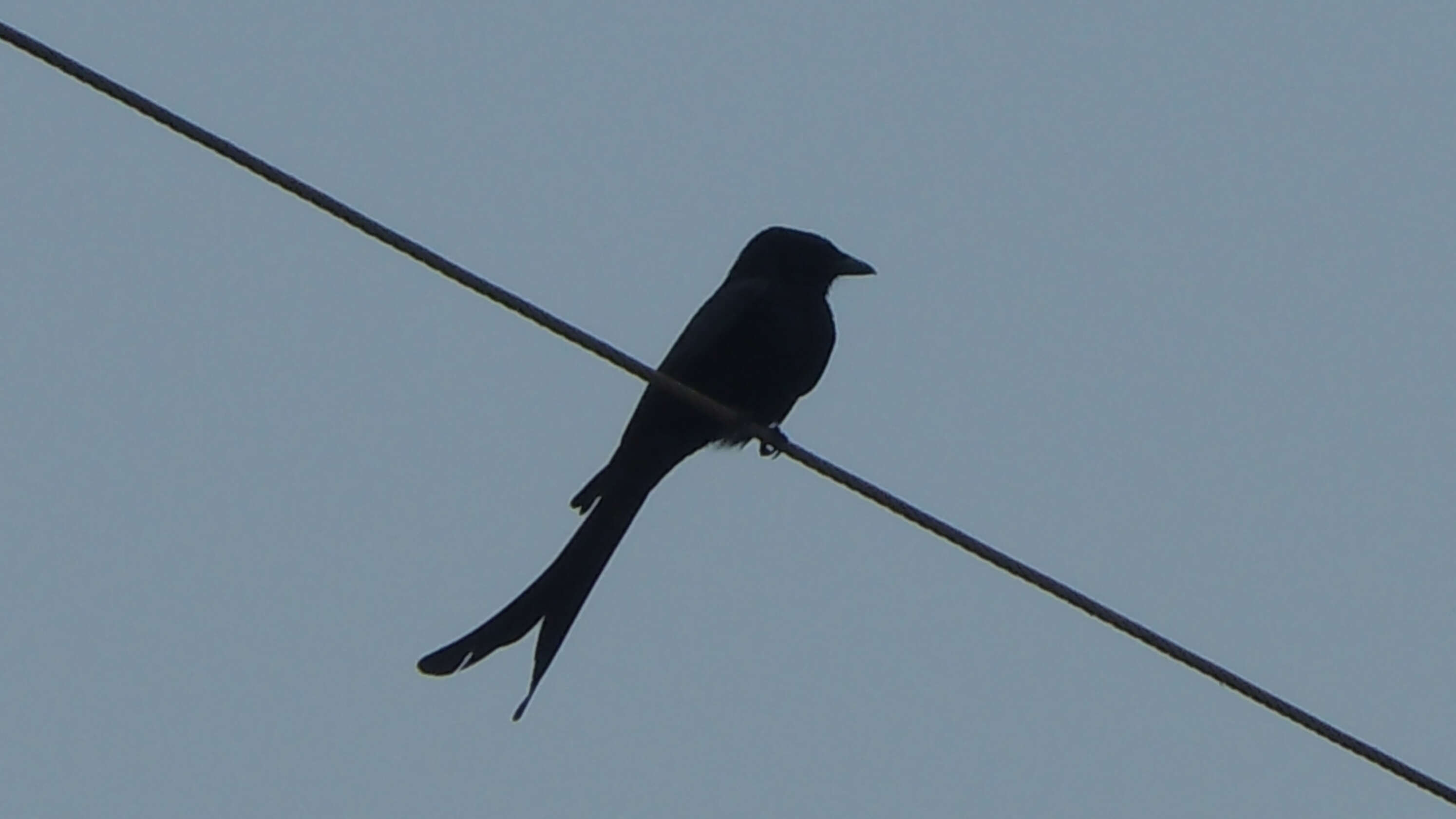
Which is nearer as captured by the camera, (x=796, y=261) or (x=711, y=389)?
(x=711, y=389)

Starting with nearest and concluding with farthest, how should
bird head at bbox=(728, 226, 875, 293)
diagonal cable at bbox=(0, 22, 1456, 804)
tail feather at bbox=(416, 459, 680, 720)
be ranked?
diagonal cable at bbox=(0, 22, 1456, 804), tail feather at bbox=(416, 459, 680, 720), bird head at bbox=(728, 226, 875, 293)

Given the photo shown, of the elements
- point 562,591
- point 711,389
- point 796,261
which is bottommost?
point 562,591

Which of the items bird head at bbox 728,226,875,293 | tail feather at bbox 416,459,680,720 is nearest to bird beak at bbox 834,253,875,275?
bird head at bbox 728,226,875,293

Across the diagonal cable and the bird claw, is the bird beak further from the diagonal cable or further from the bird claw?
the diagonal cable

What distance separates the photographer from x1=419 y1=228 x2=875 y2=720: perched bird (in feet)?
20.0

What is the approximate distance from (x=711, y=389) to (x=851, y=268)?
2.52 feet

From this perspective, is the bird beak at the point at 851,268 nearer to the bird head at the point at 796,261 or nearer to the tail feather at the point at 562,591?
the bird head at the point at 796,261

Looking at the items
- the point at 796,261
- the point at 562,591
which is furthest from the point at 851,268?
the point at 562,591

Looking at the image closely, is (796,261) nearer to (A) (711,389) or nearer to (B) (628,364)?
(A) (711,389)

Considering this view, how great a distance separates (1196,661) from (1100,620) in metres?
0.18


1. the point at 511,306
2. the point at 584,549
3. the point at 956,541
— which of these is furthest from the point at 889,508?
the point at 584,549

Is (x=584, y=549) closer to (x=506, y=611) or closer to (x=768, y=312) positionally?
(x=506, y=611)

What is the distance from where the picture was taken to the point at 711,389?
6609 mm

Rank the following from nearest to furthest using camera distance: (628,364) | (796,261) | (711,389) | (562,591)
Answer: (628,364), (562,591), (711,389), (796,261)
